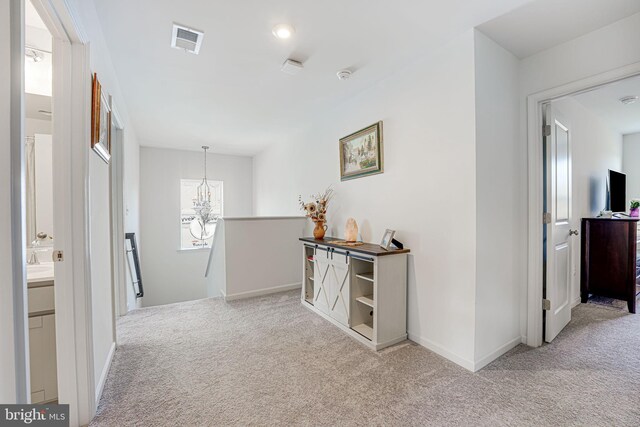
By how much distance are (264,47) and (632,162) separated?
594 cm

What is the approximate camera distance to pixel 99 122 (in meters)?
1.77

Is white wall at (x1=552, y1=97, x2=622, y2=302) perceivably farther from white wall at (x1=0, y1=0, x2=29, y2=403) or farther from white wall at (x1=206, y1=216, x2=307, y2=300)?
white wall at (x1=0, y1=0, x2=29, y2=403)

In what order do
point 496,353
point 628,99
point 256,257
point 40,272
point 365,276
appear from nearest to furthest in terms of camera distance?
point 40,272
point 496,353
point 365,276
point 628,99
point 256,257

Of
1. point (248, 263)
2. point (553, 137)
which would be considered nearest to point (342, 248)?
point (248, 263)

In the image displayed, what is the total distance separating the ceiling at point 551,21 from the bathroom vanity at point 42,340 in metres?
3.25

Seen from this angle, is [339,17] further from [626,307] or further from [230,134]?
[626,307]

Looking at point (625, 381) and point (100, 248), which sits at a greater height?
point (100, 248)

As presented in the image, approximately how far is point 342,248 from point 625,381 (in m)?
2.16

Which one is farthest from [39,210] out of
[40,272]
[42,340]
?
[42,340]

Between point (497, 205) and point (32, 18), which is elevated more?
point (32, 18)

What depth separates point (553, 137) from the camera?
7.88ft

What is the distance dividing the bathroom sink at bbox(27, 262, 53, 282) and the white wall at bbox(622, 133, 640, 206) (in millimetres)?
7248

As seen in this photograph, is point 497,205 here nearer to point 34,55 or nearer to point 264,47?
point 264,47

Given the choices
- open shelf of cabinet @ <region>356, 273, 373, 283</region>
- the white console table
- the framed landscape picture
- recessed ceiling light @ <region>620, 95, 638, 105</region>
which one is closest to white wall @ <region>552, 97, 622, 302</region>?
recessed ceiling light @ <region>620, 95, 638, 105</region>
